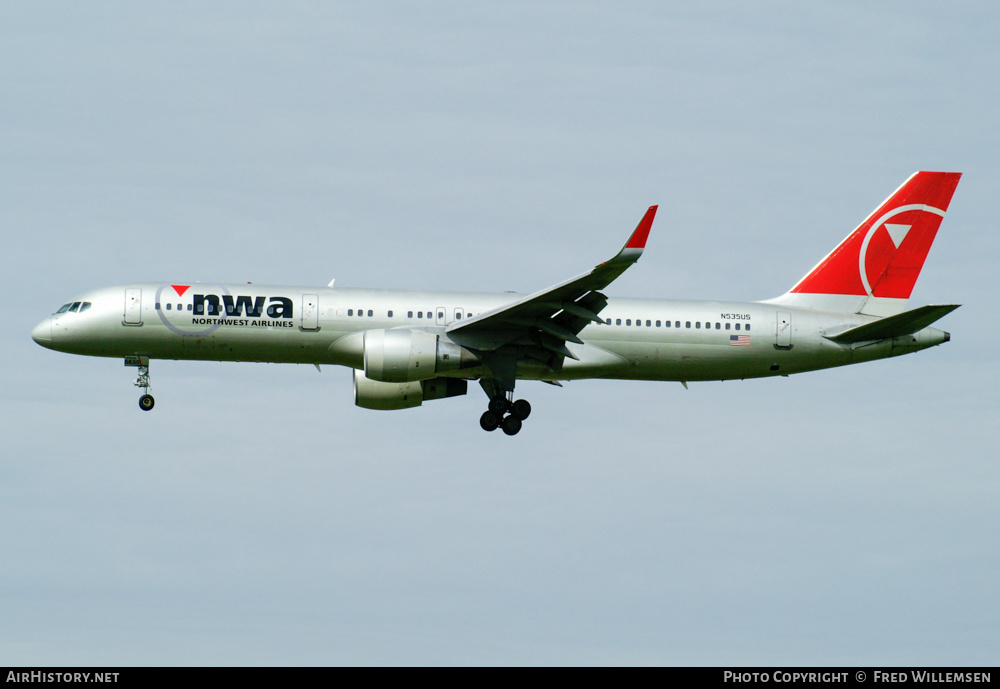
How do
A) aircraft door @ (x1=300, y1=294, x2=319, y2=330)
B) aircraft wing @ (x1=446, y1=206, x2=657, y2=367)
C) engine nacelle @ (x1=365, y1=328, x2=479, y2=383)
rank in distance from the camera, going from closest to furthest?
aircraft wing @ (x1=446, y1=206, x2=657, y2=367)
engine nacelle @ (x1=365, y1=328, x2=479, y2=383)
aircraft door @ (x1=300, y1=294, x2=319, y2=330)

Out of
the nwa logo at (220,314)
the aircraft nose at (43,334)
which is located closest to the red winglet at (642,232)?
the nwa logo at (220,314)

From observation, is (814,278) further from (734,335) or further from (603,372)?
(603,372)

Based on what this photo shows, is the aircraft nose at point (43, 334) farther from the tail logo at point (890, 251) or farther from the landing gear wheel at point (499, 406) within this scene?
the tail logo at point (890, 251)

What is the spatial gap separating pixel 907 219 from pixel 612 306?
36.0 feet

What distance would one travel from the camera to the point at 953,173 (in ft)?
148

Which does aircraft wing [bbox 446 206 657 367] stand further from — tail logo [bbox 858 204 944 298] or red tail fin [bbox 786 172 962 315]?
tail logo [bbox 858 204 944 298]

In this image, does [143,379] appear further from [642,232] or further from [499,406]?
[642,232]

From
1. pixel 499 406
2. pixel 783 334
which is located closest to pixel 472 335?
pixel 499 406

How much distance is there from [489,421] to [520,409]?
1.02 metres

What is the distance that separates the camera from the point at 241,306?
39750 millimetres

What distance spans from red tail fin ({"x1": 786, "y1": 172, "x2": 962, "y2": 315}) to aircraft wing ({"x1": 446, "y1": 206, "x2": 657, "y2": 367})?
8.69m

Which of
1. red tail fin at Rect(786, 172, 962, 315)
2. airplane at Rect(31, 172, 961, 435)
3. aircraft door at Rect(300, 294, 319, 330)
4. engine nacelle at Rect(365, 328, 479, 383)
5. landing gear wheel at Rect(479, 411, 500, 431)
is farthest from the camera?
red tail fin at Rect(786, 172, 962, 315)

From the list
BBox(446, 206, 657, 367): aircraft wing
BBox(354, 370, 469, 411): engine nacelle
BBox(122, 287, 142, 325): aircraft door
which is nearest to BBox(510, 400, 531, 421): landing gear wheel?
BBox(446, 206, 657, 367): aircraft wing

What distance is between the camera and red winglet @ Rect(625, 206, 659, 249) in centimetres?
3484
